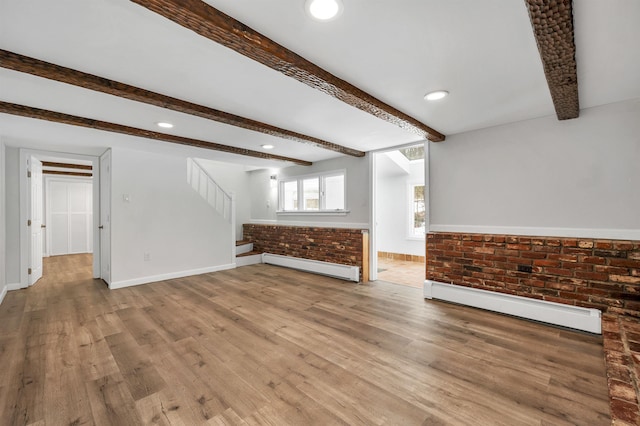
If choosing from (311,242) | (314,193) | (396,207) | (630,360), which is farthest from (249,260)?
(630,360)

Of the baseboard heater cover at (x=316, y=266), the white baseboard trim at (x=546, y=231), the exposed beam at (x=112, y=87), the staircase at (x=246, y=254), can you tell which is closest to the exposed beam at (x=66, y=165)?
the staircase at (x=246, y=254)

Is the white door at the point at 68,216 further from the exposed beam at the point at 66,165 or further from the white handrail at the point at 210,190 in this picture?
the white handrail at the point at 210,190

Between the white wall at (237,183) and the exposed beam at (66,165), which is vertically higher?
the exposed beam at (66,165)

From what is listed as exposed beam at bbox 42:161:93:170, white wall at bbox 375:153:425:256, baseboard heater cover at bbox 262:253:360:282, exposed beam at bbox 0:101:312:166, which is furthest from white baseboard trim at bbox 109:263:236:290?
exposed beam at bbox 42:161:93:170

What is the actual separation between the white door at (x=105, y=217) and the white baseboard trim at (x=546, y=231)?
197 inches

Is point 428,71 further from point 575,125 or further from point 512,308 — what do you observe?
point 512,308

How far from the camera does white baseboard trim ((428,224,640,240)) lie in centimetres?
268

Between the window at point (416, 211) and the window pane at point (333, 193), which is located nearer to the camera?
the window pane at point (333, 193)

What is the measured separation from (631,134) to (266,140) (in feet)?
13.2

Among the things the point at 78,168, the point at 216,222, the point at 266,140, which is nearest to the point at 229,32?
the point at 266,140

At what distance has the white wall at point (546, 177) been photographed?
2680 mm

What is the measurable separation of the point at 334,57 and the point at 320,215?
13.0ft

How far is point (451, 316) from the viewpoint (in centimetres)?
321

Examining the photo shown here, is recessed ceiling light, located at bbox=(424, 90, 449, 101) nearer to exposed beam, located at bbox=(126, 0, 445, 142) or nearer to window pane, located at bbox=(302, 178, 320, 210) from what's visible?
exposed beam, located at bbox=(126, 0, 445, 142)
